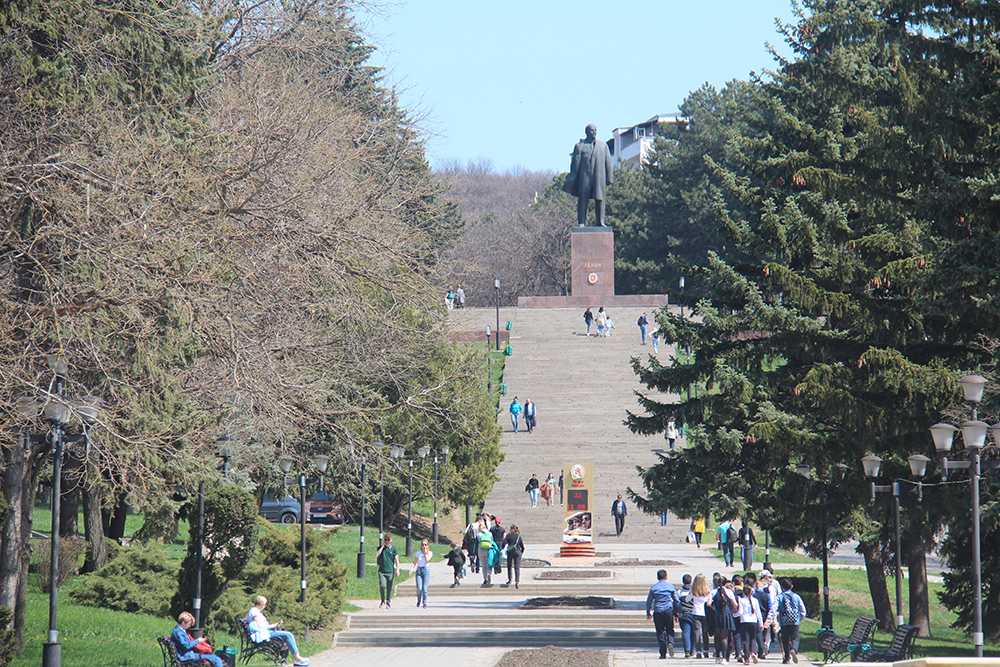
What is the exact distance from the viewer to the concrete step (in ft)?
64.2

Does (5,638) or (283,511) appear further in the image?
(283,511)

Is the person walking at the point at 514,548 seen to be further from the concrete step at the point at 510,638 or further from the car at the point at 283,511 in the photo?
the car at the point at 283,511

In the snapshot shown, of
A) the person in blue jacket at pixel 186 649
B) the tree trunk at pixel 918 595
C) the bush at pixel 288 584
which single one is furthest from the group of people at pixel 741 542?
the person in blue jacket at pixel 186 649

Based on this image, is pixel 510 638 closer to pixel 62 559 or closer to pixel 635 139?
pixel 62 559

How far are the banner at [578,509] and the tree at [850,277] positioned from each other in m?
5.43

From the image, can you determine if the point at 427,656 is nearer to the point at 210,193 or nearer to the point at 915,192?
the point at 210,193

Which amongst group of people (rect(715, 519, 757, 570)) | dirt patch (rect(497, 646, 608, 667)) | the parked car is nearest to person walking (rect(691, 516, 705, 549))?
group of people (rect(715, 519, 757, 570))

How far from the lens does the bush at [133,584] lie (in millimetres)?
18766

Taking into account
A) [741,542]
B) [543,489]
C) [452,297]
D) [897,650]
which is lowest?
[741,542]

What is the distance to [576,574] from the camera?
89.6 ft

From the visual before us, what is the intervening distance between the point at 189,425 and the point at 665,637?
8151 millimetres

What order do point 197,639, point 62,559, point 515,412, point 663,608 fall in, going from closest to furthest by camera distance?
point 197,639, point 663,608, point 62,559, point 515,412

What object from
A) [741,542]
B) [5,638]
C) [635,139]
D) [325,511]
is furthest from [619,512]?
[635,139]

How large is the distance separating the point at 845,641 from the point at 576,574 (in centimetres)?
1106
